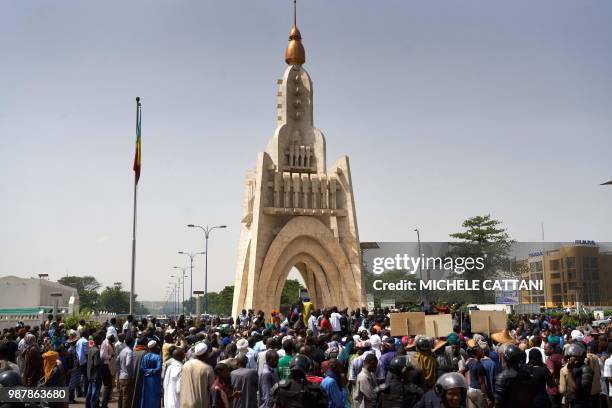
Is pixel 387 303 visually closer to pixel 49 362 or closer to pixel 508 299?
pixel 508 299

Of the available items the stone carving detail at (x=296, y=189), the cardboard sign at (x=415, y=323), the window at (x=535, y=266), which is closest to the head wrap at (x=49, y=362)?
the cardboard sign at (x=415, y=323)

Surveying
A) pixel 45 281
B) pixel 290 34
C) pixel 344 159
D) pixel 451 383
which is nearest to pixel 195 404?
pixel 451 383

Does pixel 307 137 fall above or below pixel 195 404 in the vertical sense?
above

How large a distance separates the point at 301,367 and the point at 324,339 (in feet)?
17.9

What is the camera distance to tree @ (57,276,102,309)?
124375 millimetres

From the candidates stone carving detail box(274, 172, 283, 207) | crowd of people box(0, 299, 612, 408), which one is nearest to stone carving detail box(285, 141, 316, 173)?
stone carving detail box(274, 172, 283, 207)

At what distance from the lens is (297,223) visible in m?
35.1

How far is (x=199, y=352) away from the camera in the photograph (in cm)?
998

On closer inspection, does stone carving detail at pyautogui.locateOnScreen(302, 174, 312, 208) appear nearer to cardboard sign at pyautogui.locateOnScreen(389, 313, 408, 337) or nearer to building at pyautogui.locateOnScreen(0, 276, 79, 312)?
cardboard sign at pyautogui.locateOnScreen(389, 313, 408, 337)

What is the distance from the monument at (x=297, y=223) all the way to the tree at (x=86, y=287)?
94.8 m

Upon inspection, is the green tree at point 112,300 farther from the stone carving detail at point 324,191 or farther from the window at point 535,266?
the stone carving detail at point 324,191

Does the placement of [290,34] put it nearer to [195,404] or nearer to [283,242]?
[283,242]

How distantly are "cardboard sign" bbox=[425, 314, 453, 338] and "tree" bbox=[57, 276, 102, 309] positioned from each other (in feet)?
384

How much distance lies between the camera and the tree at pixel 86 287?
124 m
